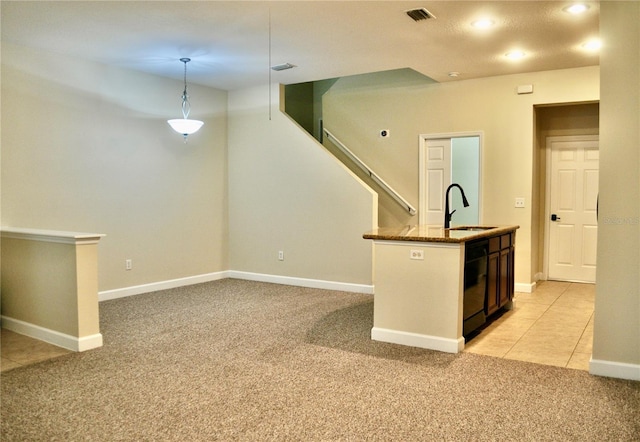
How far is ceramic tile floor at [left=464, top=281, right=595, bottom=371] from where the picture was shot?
12.2ft

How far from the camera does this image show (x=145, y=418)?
8.82ft

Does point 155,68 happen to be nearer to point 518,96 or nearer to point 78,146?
point 78,146

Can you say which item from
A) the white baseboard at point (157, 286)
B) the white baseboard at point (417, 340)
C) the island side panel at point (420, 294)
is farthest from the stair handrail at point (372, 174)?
the white baseboard at point (417, 340)

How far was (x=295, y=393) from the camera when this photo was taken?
9.84 feet

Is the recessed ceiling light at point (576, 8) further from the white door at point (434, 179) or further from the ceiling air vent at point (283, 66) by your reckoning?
the ceiling air vent at point (283, 66)

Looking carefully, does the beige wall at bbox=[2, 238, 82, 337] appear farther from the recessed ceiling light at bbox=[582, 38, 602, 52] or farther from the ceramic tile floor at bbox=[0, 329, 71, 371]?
the recessed ceiling light at bbox=[582, 38, 602, 52]

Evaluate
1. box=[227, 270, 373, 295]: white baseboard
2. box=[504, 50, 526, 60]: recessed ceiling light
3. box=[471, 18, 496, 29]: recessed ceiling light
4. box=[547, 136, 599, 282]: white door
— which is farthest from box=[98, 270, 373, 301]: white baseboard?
box=[471, 18, 496, 29]: recessed ceiling light

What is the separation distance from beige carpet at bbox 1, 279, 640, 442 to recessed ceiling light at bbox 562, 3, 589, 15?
8.74 feet

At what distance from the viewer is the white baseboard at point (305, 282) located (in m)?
6.10

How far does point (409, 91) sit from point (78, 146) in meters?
4.03

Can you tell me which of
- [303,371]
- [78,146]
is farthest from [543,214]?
[78,146]

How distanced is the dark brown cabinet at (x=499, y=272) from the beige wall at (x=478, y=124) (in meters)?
1.15

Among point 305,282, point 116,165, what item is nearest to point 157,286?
point 116,165

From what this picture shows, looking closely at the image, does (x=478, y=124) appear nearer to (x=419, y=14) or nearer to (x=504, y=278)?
(x=504, y=278)
